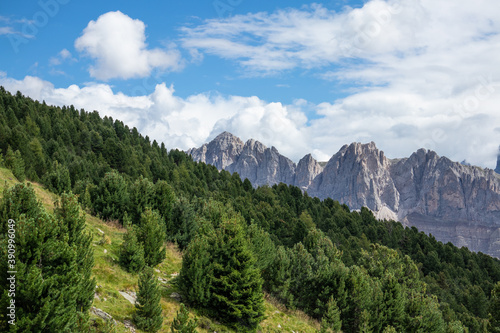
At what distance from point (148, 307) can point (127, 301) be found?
3072 mm

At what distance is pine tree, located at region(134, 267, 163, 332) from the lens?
15.9 meters

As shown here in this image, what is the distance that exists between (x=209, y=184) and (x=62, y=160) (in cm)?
5597

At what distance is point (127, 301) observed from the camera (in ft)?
60.3

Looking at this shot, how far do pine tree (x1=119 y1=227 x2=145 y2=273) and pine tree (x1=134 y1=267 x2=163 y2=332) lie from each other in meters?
6.18

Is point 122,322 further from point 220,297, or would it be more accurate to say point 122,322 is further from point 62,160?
point 62,160

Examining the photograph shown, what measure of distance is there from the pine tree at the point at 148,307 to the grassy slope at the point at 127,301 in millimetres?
834

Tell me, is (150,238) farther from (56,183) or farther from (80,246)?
(56,183)

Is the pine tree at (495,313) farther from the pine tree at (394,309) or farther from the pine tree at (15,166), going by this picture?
the pine tree at (15,166)

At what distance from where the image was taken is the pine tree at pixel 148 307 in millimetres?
15930

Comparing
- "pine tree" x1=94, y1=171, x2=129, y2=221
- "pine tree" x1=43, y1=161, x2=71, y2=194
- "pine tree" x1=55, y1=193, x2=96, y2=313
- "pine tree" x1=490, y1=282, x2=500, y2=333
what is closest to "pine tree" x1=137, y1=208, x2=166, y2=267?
"pine tree" x1=55, y1=193, x2=96, y2=313

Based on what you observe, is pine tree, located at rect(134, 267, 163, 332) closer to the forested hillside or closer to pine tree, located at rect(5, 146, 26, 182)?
the forested hillside

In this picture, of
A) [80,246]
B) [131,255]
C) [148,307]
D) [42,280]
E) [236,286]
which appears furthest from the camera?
[131,255]

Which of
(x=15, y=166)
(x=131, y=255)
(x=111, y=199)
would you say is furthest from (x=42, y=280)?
(x=15, y=166)

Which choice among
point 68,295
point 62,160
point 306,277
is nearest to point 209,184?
point 62,160
